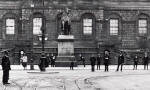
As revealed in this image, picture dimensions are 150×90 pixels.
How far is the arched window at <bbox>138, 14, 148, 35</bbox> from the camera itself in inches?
2308

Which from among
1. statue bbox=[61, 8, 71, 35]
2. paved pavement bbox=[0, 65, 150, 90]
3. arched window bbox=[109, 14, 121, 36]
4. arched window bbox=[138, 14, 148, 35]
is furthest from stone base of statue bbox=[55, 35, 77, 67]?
arched window bbox=[138, 14, 148, 35]

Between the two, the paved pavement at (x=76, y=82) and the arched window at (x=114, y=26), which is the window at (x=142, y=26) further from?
the paved pavement at (x=76, y=82)

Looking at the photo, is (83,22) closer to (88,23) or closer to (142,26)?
(88,23)

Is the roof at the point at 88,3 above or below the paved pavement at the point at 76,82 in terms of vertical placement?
above

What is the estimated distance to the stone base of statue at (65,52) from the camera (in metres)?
42.8

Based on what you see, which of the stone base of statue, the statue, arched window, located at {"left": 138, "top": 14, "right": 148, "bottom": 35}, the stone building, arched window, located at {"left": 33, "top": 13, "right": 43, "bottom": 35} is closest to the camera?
the stone base of statue

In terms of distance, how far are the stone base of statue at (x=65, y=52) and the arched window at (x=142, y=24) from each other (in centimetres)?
1772

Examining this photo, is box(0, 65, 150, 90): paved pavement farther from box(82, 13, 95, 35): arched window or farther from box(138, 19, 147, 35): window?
box(138, 19, 147, 35): window

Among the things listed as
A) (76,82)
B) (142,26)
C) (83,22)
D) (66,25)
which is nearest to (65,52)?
(66,25)

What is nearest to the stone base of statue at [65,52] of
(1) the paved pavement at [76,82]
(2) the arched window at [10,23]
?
(1) the paved pavement at [76,82]

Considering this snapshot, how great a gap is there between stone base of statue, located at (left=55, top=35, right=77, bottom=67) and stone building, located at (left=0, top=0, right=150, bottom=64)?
1175 centimetres

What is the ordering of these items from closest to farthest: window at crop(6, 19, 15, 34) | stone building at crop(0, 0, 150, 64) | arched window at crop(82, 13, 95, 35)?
stone building at crop(0, 0, 150, 64) → arched window at crop(82, 13, 95, 35) → window at crop(6, 19, 15, 34)

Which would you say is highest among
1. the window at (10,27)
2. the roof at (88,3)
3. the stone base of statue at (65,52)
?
the roof at (88,3)

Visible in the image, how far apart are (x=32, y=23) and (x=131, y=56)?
42.4 ft
